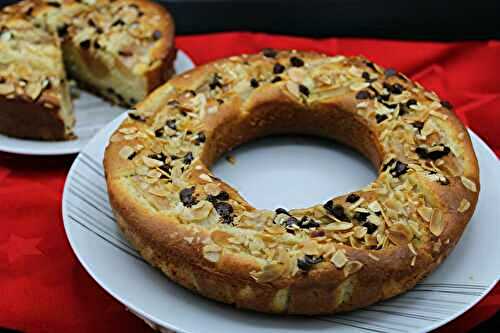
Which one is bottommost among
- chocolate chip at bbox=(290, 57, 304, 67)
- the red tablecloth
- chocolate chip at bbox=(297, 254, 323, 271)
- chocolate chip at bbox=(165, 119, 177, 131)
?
the red tablecloth

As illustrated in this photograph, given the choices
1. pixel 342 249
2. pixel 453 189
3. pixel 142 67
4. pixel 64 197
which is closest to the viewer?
pixel 342 249

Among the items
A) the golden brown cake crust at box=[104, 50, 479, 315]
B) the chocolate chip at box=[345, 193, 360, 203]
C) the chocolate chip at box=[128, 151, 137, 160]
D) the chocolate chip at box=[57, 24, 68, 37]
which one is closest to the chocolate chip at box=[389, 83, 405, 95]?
the golden brown cake crust at box=[104, 50, 479, 315]

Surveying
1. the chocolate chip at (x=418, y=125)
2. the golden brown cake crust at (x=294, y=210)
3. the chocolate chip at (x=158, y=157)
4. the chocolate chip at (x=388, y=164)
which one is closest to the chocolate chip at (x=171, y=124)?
the golden brown cake crust at (x=294, y=210)

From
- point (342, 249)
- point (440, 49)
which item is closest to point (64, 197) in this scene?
point (342, 249)

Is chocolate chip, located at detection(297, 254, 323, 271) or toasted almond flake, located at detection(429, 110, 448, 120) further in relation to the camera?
toasted almond flake, located at detection(429, 110, 448, 120)

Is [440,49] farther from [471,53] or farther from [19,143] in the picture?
[19,143]

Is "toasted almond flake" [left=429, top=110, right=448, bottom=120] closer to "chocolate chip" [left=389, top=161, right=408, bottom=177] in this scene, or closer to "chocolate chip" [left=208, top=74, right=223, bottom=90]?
"chocolate chip" [left=389, top=161, right=408, bottom=177]

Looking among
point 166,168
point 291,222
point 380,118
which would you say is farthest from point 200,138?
point 380,118

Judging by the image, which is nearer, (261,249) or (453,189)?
(261,249)
